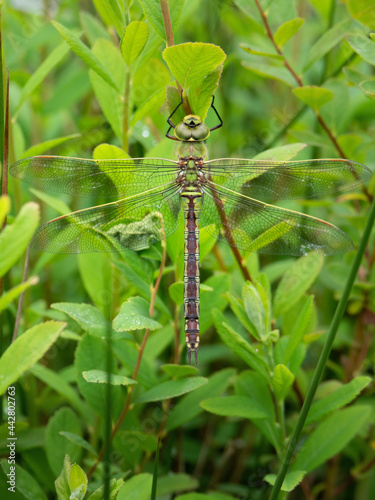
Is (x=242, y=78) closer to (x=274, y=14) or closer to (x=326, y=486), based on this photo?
(x=274, y=14)

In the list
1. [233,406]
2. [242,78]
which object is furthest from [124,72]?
[242,78]

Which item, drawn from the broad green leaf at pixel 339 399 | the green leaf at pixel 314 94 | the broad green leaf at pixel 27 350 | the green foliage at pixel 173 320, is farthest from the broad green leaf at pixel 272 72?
the broad green leaf at pixel 27 350

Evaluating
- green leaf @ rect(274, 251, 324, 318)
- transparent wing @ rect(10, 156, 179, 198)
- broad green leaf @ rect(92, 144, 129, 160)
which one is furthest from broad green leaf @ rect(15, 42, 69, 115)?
green leaf @ rect(274, 251, 324, 318)

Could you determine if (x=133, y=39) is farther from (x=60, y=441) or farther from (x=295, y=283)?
(x=60, y=441)

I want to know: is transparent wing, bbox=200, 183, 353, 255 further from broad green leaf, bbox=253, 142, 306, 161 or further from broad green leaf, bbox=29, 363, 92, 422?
broad green leaf, bbox=29, 363, 92, 422

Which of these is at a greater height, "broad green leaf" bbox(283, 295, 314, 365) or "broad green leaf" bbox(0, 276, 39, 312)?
"broad green leaf" bbox(0, 276, 39, 312)

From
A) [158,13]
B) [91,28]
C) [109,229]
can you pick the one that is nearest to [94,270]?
[109,229]

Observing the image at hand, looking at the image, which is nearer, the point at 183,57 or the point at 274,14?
the point at 183,57
